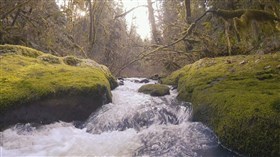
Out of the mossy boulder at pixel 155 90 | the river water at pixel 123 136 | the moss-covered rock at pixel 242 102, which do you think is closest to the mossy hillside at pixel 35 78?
the river water at pixel 123 136

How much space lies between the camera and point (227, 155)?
168 inches

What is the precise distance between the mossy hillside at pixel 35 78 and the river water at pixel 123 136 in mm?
539

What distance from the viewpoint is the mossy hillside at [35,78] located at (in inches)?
210

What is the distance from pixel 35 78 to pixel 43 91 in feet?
2.11

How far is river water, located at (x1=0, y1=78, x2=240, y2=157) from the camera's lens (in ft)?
14.4

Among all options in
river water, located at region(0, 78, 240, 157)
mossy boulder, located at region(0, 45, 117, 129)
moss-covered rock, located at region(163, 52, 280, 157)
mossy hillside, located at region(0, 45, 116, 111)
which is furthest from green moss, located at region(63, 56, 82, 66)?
moss-covered rock, located at region(163, 52, 280, 157)

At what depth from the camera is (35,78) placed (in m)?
6.15

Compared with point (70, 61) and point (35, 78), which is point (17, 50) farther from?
point (35, 78)

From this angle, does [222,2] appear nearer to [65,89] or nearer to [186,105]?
[186,105]

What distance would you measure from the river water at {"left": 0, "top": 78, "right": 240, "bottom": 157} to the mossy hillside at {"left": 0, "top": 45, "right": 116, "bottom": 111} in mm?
539

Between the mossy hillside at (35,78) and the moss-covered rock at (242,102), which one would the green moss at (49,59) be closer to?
the mossy hillside at (35,78)

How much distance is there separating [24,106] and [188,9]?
932 centimetres

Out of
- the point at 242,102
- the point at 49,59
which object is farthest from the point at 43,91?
the point at 242,102

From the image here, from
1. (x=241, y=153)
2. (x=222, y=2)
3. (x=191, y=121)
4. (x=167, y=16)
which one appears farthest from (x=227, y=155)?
(x=167, y=16)
